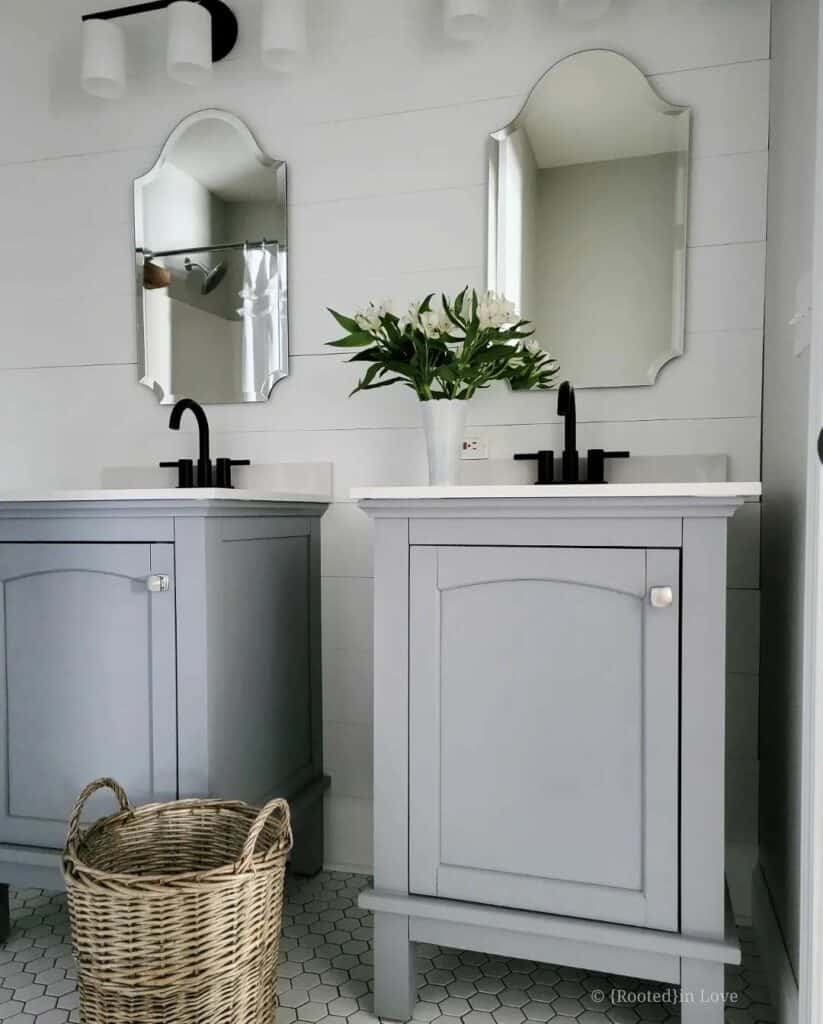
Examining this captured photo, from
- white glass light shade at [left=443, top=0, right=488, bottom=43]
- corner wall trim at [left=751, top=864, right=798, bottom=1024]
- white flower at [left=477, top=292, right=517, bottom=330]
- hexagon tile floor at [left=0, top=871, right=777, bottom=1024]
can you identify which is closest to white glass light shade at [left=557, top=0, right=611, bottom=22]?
white glass light shade at [left=443, top=0, right=488, bottom=43]

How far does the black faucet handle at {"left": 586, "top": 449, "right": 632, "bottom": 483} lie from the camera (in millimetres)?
1698

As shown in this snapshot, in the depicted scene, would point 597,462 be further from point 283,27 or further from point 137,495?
point 283,27

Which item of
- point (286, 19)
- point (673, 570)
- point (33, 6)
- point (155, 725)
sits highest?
point (33, 6)

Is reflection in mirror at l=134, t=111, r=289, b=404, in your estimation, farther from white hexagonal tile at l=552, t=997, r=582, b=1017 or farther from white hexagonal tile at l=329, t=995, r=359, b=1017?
white hexagonal tile at l=552, t=997, r=582, b=1017

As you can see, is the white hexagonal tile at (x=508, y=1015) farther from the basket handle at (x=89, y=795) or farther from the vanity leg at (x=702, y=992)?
the basket handle at (x=89, y=795)

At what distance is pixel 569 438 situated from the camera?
1.66m

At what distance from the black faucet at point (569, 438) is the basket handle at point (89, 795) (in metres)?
1.02

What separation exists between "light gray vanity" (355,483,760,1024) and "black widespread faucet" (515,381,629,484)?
0.39 metres

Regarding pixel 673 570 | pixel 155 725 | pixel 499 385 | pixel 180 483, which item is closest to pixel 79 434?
pixel 180 483

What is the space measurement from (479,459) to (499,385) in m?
0.17

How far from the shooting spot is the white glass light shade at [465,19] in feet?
5.62

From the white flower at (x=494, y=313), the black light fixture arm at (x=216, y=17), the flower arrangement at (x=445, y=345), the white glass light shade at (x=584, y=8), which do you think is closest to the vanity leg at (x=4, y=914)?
the flower arrangement at (x=445, y=345)

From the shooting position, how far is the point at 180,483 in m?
1.98

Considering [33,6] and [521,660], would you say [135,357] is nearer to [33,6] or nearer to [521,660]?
[33,6]
